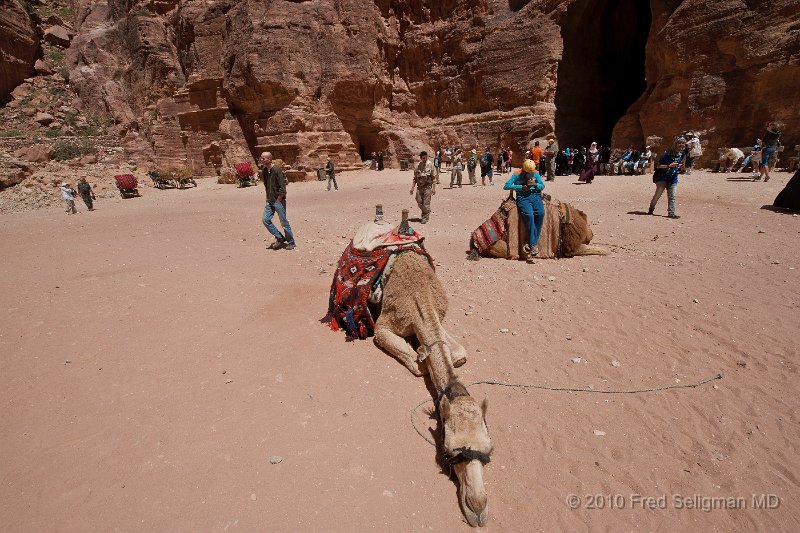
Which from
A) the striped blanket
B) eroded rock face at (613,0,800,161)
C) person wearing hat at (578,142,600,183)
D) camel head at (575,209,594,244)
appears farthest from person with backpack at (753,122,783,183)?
the striped blanket

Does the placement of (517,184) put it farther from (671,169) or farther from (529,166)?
(671,169)

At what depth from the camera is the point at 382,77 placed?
2594 cm

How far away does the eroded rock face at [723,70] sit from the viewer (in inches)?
560

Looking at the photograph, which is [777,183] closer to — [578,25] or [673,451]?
[673,451]

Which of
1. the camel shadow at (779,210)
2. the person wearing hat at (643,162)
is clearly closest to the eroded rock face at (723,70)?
the person wearing hat at (643,162)

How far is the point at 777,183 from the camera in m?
11.9

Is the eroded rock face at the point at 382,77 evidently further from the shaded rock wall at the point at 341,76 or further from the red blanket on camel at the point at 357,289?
the red blanket on camel at the point at 357,289

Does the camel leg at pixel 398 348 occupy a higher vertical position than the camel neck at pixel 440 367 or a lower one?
lower

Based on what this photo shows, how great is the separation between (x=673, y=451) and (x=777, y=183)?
14396 millimetres

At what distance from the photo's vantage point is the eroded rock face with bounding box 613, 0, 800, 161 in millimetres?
14219

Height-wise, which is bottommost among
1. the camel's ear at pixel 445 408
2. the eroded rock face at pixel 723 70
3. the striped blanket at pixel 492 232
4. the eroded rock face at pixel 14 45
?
the camel's ear at pixel 445 408

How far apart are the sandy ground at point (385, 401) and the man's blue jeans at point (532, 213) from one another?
21.1 inches

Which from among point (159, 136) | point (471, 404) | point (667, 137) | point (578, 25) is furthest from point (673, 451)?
point (159, 136)

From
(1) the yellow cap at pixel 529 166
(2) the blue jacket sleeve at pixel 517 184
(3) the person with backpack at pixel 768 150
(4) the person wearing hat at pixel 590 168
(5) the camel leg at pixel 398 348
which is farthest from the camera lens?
(4) the person wearing hat at pixel 590 168
